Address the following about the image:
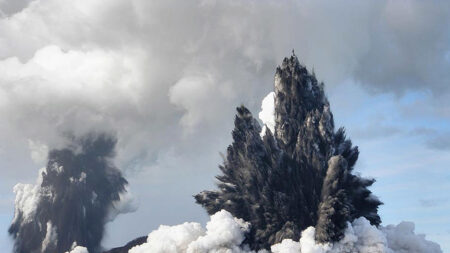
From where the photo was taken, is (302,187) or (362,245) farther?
(302,187)

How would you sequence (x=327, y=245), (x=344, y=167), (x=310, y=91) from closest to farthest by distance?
(x=327, y=245) → (x=344, y=167) → (x=310, y=91)

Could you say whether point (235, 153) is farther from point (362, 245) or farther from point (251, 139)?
point (362, 245)

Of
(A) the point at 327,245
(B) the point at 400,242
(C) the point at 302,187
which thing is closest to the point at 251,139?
(C) the point at 302,187

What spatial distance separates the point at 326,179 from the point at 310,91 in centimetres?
2771

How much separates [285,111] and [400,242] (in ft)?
150

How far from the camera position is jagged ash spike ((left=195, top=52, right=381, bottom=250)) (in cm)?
12279

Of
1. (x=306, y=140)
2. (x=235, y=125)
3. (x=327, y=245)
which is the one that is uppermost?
(x=235, y=125)

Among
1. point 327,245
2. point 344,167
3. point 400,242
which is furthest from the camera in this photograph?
point 400,242

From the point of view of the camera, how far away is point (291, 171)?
430 feet

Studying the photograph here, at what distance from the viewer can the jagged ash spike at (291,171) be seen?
123m

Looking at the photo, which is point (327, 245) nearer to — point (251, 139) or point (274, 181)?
point (274, 181)

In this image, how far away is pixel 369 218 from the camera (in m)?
129

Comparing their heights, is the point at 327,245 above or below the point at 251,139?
below

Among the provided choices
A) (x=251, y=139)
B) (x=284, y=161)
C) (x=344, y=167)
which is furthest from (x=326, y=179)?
(x=251, y=139)
